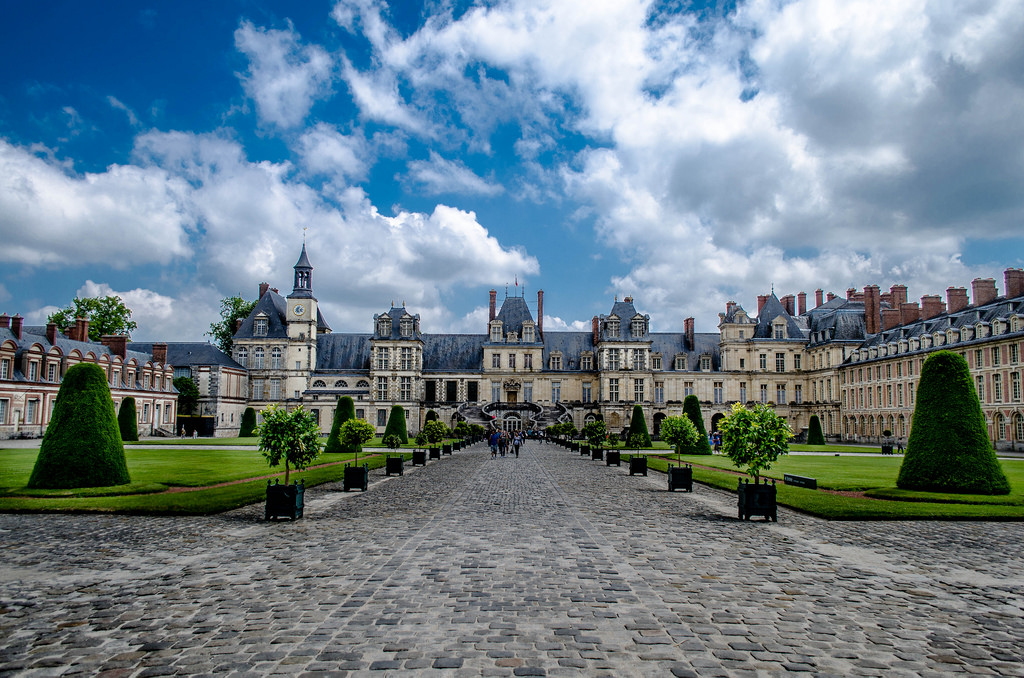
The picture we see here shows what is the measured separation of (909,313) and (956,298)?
241 inches

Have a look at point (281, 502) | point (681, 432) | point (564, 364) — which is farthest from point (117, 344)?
point (281, 502)

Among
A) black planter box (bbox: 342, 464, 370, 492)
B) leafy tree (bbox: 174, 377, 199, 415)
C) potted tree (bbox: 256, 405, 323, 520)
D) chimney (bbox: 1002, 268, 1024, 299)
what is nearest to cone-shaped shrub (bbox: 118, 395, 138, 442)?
leafy tree (bbox: 174, 377, 199, 415)

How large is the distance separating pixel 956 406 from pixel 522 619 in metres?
17.5

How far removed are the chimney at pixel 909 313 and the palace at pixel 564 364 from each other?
5.85 ft

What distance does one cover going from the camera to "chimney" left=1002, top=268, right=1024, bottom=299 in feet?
164

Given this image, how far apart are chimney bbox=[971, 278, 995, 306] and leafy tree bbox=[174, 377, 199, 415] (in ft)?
235

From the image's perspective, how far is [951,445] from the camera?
19.1 meters

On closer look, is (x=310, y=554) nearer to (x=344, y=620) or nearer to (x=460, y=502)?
(x=344, y=620)

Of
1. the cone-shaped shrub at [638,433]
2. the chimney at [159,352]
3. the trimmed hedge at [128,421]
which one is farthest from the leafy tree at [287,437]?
the chimney at [159,352]

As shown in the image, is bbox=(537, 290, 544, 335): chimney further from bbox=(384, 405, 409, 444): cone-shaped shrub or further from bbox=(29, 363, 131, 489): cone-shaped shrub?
bbox=(29, 363, 131, 489): cone-shaped shrub

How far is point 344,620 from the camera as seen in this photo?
745 centimetres

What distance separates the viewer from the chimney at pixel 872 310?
68.2 m

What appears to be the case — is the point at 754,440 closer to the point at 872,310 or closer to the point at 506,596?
the point at 506,596

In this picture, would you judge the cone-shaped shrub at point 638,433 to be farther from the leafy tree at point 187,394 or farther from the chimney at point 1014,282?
the leafy tree at point 187,394
